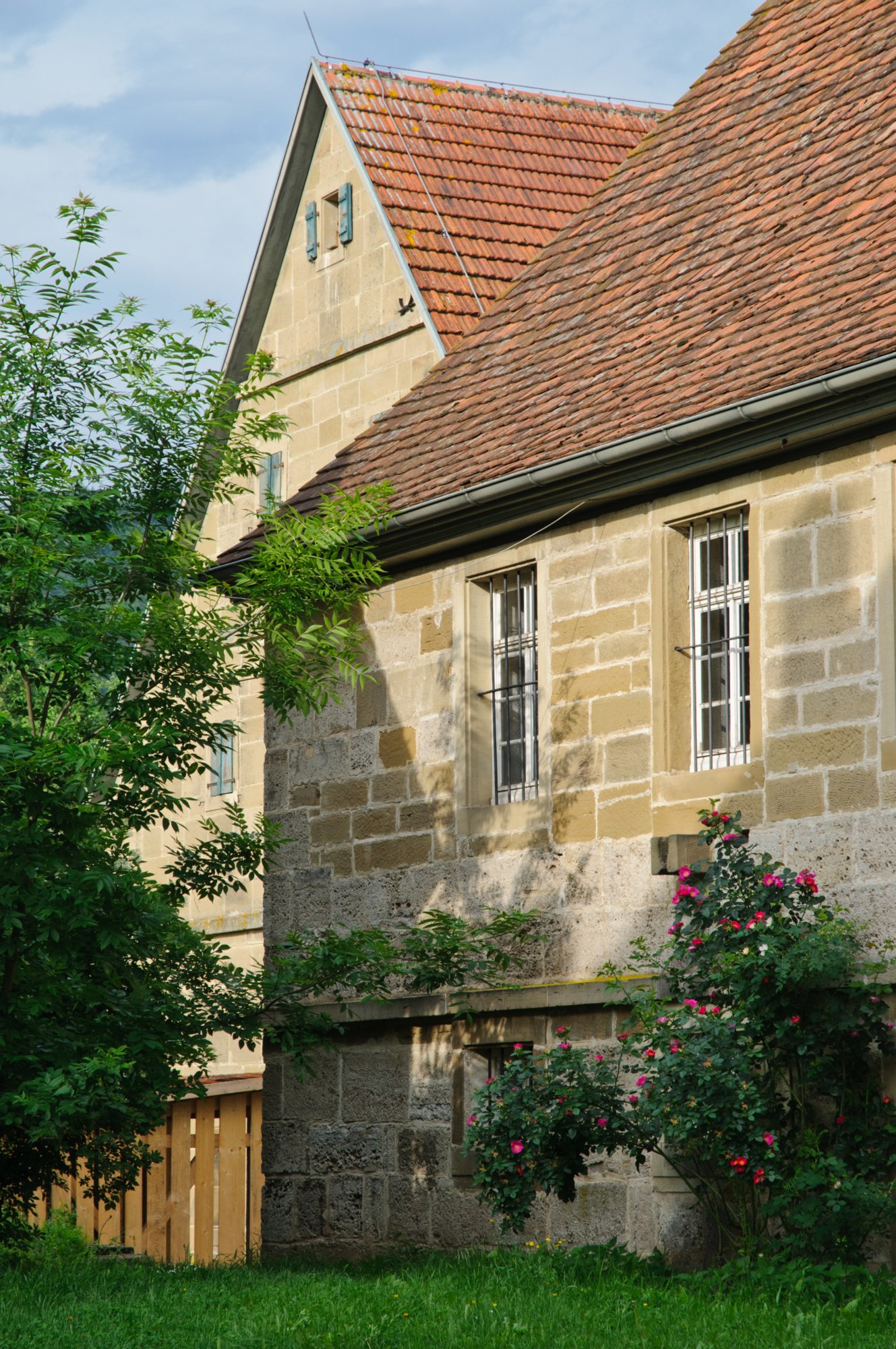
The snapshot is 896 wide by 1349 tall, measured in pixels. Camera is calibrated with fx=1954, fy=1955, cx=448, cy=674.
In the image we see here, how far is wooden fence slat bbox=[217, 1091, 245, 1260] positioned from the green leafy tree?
99.9 inches

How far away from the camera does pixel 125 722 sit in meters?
9.88

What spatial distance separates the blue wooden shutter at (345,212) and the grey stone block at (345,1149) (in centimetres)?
783

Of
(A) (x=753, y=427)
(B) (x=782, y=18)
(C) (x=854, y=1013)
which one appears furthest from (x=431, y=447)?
(C) (x=854, y=1013)

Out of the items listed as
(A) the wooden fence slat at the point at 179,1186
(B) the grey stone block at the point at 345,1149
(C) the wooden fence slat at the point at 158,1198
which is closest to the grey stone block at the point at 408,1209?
(B) the grey stone block at the point at 345,1149

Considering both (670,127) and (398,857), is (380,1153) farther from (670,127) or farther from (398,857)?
(670,127)

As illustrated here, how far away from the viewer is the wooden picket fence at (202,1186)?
44.8 ft

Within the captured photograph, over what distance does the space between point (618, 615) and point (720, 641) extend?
2.13 feet

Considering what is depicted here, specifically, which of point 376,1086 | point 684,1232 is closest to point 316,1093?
point 376,1086

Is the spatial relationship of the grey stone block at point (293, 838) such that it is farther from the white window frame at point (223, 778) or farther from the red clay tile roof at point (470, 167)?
the white window frame at point (223, 778)

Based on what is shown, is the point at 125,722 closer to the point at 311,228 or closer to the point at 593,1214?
the point at 593,1214

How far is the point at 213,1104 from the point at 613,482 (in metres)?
6.11

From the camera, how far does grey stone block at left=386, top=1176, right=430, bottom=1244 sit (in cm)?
1105

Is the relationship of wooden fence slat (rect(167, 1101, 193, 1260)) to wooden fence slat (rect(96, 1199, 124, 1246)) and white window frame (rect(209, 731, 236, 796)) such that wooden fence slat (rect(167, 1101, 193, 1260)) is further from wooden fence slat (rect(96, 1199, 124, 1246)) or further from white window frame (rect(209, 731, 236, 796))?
white window frame (rect(209, 731, 236, 796))

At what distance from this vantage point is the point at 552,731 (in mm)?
10789
